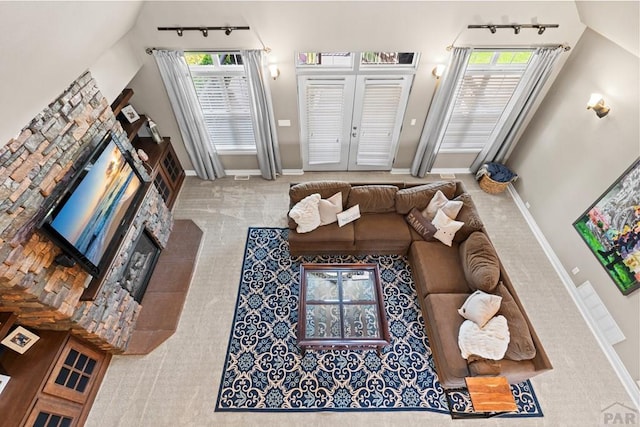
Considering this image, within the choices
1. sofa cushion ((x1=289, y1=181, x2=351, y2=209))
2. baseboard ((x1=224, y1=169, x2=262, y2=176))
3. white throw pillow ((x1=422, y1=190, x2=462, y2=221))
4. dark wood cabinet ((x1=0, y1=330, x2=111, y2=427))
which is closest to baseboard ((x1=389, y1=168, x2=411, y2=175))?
white throw pillow ((x1=422, y1=190, x2=462, y2=221))

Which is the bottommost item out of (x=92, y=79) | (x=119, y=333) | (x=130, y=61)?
(x=119, y=333)

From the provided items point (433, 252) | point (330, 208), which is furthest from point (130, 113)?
point (433, 252)

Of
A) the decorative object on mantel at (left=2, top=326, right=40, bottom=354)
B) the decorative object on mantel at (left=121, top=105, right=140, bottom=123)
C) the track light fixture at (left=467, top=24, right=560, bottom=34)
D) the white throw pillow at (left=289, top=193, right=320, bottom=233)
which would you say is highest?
the track light fixture at (left=467, top=24, right=560, bottom=34)

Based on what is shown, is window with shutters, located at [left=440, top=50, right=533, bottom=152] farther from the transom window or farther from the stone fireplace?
the stone fireplace

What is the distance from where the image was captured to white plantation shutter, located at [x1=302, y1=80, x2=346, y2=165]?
4480 millimetres

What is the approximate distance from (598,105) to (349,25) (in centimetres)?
311

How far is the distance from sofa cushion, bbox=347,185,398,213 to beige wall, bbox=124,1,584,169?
162 centimetres

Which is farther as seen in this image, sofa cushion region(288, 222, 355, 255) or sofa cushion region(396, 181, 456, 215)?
sofa cushion region(396, 181, 456, 215)

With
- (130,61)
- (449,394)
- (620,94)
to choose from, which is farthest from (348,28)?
(449,394)

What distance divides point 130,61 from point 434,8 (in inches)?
146

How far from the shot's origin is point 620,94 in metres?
3.60

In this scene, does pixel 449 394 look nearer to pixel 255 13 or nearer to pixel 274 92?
pixel 274 92

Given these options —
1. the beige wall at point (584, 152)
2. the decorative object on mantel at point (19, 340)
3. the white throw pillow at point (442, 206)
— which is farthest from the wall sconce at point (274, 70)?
the beige wall at point (584, 152)

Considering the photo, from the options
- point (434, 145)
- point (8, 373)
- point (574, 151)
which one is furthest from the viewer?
point (434, 145)
